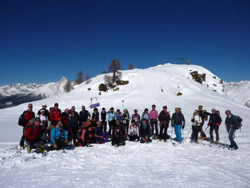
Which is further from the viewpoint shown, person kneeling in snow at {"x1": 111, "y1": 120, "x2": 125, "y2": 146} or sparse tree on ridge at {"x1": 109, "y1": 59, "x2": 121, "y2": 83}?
sparse tree on ridge at {"x1": 109, "y1": 59, "x2": 121, "y2": 83}

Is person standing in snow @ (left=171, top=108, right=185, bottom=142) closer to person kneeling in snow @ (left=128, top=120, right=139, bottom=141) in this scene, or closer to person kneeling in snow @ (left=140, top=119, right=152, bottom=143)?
person kneeling in snow @ (left=140, top=119, right=152, bottom=143)

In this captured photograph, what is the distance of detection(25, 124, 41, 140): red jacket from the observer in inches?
315

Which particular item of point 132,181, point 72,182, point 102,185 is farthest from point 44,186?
point 132,181

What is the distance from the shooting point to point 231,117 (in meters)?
9.38

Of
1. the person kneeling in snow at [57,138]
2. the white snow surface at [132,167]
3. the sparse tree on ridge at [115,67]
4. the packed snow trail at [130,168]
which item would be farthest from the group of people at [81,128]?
the sparse tree on ridge at [115,67]

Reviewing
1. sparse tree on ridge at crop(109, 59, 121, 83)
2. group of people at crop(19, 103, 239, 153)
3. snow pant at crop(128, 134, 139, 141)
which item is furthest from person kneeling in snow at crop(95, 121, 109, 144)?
sparse tree on ridge at crop(109, 59, 121, 83)

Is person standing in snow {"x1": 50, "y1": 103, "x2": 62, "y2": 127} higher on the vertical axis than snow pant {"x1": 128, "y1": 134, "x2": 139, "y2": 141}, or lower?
higher

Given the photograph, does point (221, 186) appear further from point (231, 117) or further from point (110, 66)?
point (110, 66)

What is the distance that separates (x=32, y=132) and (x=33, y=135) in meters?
0.17

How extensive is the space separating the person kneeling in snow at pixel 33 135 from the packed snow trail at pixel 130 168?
0.66 meters

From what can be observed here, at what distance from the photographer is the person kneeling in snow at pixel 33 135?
26.2ft

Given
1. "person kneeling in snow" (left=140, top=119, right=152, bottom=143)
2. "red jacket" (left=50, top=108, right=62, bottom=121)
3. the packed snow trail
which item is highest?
"red jacket" (left=50, top=108, right=62, bottom=121)

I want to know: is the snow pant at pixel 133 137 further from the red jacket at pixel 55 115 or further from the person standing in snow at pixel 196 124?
the red jacket at pixel 55 115

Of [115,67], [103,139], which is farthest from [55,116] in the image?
[115,67]
